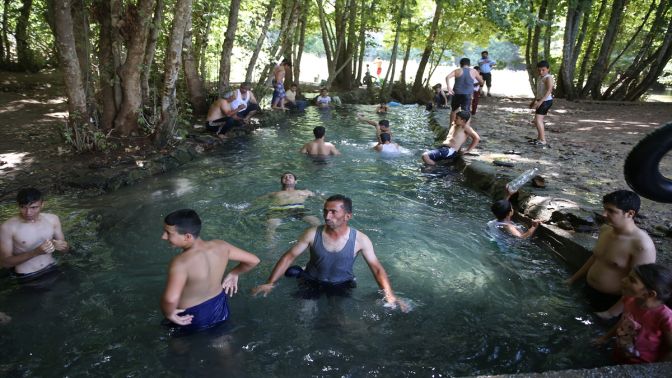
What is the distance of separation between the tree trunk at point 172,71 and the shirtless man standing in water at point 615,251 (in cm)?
805

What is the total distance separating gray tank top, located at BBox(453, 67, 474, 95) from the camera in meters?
11.4

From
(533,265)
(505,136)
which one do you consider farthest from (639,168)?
(505,136)

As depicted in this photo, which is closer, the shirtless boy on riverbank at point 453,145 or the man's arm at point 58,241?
the man's arm at point 58,241

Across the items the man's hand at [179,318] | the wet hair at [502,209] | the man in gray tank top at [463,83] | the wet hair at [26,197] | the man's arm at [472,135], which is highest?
the man in gray tank top at [463,83]

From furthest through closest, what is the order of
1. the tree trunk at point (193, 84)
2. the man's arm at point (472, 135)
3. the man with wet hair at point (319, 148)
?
the tree trunk at point (193, 84) < the man with wet hair at point (319, 148) < the man's arm at point (472, 135)

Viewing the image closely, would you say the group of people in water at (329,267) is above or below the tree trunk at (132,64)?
below

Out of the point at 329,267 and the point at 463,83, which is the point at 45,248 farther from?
the point at 463,83

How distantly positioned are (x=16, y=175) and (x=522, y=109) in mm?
16080

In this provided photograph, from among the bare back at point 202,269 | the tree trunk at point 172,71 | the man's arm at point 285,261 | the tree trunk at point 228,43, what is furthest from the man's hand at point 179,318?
the tree trunk at point 228,43

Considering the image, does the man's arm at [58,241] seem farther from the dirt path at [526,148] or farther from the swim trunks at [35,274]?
the dirt path at [526,148]

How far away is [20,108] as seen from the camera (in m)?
12.6

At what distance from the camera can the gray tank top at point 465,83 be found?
11.4 m

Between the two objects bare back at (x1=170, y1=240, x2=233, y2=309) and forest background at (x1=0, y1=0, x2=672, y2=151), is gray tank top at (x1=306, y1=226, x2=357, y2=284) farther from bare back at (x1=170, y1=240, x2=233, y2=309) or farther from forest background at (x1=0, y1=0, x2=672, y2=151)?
forest background at (x1=0, y1=0, x2=672, y2=151)

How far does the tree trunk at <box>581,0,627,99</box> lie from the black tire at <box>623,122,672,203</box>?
663 inches
